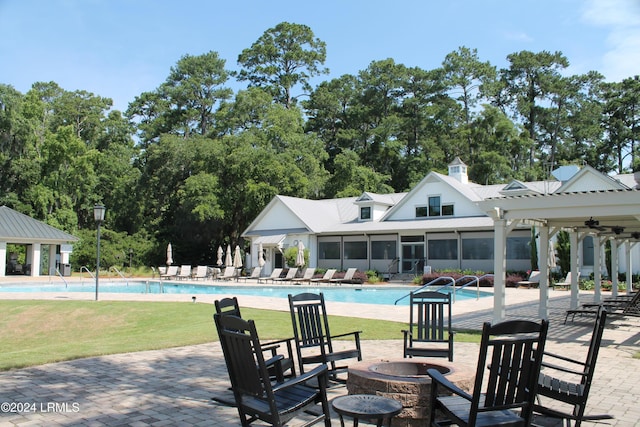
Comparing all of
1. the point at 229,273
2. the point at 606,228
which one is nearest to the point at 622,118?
the point at 229,273

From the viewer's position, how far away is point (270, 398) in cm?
411

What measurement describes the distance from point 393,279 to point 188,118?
3166cm

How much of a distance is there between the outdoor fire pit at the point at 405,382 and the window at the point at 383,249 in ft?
95.4

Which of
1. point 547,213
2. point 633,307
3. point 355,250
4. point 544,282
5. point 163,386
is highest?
point 547,213

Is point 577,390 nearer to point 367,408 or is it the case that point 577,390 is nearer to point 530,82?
point 367,408

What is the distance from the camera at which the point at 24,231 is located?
110ft

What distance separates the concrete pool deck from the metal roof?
92.2 feet

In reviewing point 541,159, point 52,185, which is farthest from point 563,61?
point 52,185

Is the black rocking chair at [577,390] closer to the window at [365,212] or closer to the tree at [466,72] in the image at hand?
the window at [365,212]

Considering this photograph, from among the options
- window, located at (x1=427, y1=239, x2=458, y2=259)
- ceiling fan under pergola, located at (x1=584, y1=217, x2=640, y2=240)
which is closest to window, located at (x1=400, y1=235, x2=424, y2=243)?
window, located at (x1=427, y1=239, x2=458, y2=259)

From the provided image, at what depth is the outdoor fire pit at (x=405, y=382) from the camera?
511 centimetres

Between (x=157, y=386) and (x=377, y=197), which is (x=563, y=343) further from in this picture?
(x=377, y=197)

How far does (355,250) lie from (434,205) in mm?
6266

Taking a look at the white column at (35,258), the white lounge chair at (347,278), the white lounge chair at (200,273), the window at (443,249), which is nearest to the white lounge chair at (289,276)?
the white lounge chair at (347,278)
